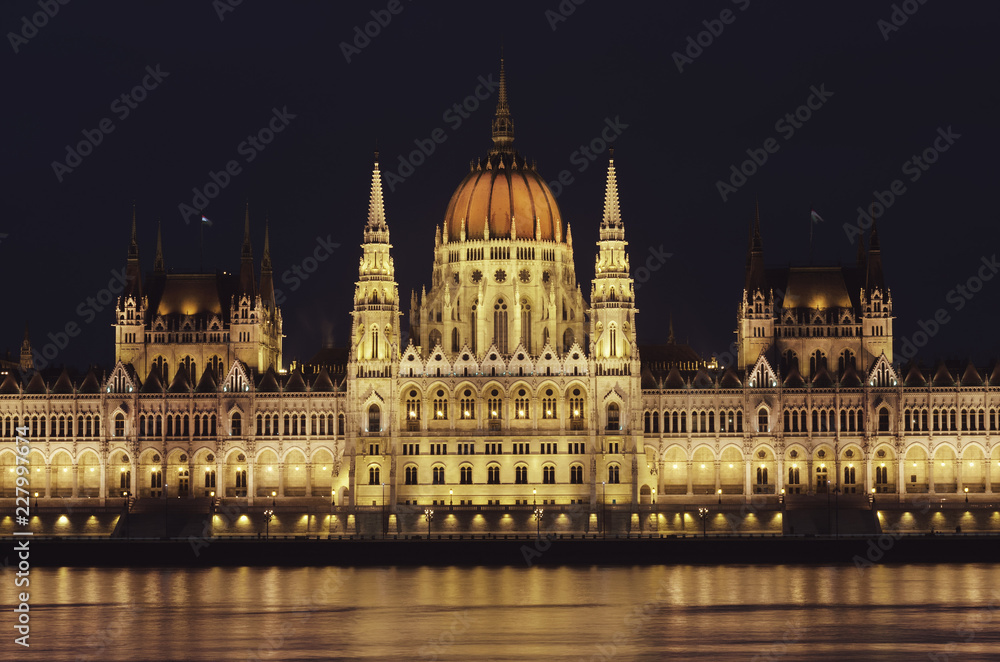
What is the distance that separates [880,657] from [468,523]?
A: 202ft

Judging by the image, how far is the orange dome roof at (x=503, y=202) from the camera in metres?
191

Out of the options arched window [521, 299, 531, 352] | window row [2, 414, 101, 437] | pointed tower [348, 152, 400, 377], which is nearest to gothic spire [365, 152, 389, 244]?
pointed tower [348, 152, 400, 377]

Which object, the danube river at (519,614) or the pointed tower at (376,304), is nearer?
the danube river at (519,614)

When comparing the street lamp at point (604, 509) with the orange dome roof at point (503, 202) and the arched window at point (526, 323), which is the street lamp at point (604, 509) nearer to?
the arched window at point (526, 323)

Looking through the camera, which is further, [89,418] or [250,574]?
[89,418]

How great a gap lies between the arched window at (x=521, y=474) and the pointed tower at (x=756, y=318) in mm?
24574

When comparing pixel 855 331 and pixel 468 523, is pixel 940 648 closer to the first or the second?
pixel 468 523

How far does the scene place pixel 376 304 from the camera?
183m

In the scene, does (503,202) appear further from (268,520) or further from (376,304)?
(268,520)

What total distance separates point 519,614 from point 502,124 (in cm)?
7503

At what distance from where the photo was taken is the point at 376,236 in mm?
185625

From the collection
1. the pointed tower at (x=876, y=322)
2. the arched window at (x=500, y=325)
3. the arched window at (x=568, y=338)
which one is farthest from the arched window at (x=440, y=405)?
the pointed tower at (x=876, y=322)

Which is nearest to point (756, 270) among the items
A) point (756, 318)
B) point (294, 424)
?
point (756, 318)

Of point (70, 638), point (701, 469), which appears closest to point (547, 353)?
point (701, 469)
